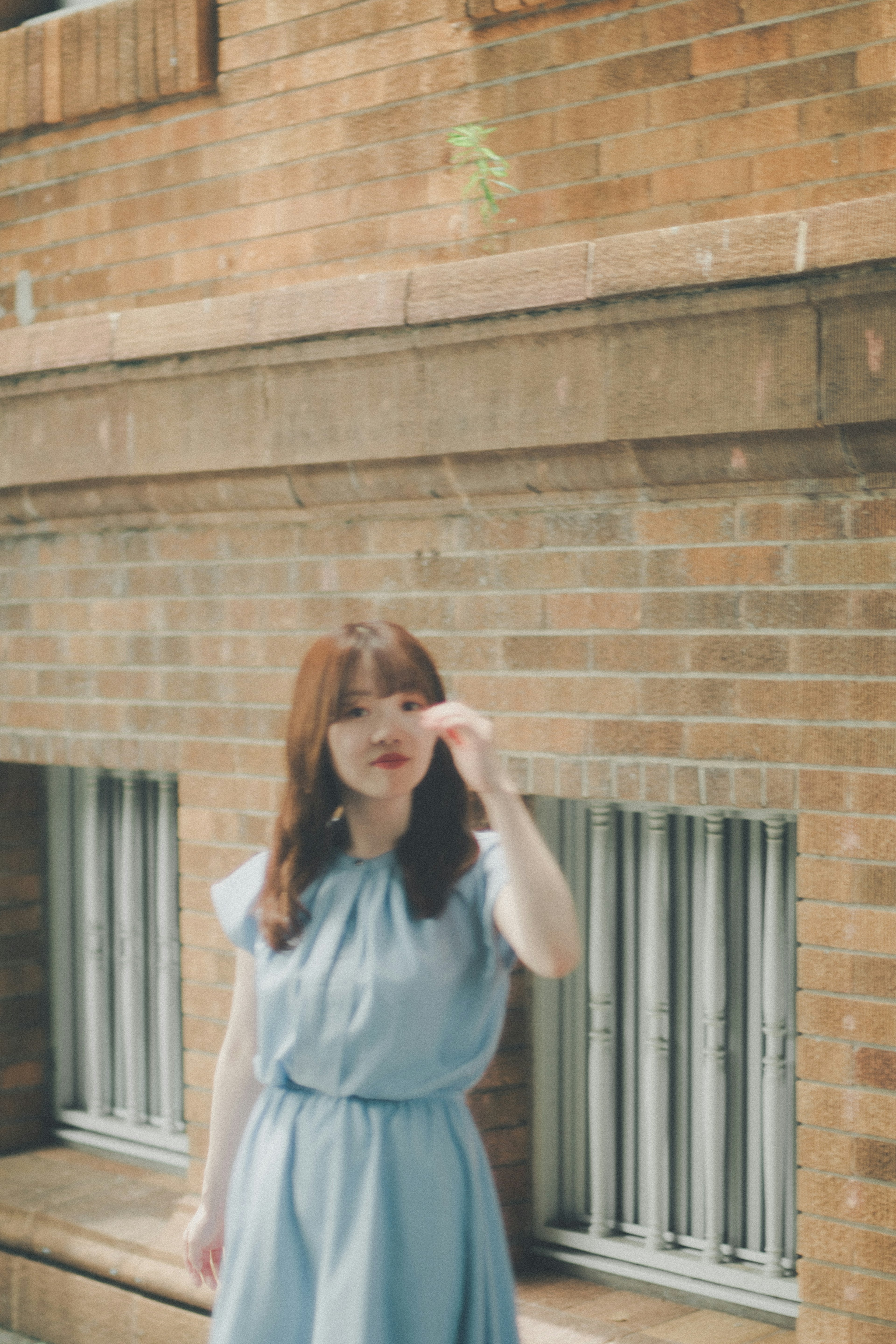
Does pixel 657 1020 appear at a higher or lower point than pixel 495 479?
lower

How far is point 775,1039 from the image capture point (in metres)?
3.79

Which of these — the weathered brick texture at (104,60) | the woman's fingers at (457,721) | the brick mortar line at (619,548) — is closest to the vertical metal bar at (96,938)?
the brick mortar line at (619,548)

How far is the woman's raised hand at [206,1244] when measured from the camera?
2691 mm

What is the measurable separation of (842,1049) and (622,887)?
2.87ft

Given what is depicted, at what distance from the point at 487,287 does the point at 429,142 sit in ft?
2.09

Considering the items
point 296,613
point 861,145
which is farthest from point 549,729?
point 861,145

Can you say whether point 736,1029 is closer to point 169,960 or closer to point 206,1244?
point 206,1244

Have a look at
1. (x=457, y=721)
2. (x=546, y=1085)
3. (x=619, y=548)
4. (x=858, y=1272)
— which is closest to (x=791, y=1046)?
(x=858, y=1272)

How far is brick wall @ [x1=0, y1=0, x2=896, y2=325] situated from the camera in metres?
3.49

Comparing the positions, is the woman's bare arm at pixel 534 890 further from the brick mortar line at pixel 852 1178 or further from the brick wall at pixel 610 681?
the brick mortar line at pixel 852 1178

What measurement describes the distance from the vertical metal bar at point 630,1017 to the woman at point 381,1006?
5.25 feet

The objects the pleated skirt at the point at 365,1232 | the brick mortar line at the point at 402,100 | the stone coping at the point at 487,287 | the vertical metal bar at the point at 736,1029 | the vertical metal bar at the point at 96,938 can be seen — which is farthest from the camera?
the vertical metal bar at the point at 96,938

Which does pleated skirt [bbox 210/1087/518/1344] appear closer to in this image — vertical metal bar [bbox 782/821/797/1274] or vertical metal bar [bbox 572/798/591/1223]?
vertical metal bar [bbox 782/821/797/1274]

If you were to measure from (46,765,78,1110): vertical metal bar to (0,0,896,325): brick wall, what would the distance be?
1.70 m
